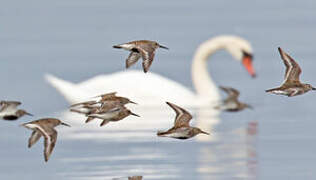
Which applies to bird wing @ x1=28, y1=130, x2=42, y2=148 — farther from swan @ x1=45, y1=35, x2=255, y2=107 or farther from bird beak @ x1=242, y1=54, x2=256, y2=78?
bird beak @ x1=242, y1=54, x2=256, y2=78

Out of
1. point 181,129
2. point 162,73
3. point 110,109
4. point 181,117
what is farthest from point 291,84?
point 162,73

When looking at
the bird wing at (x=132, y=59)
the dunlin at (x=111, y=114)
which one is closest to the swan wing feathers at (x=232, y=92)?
the bird wing at (x=132, y=59)

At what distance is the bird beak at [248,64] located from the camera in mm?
23141

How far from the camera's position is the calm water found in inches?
566

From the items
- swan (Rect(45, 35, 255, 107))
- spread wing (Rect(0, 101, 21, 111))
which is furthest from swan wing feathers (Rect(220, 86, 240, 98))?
spread wing (Rect(0, 101, 21, 111))

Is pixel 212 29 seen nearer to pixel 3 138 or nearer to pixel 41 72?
pixel 41 72

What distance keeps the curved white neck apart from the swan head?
0.14m

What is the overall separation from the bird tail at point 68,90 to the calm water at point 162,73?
316mm

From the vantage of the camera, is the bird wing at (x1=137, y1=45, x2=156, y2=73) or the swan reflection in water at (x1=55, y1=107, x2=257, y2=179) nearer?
the bird wing at (x1=137, y1=45, x2=156, y2=73)

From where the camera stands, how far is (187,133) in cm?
1180

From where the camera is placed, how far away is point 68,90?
843 inches

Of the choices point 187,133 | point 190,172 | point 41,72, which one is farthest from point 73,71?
point 187,133

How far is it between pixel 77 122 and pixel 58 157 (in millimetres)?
4299

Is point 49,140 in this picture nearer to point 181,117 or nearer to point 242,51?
point 181,117
